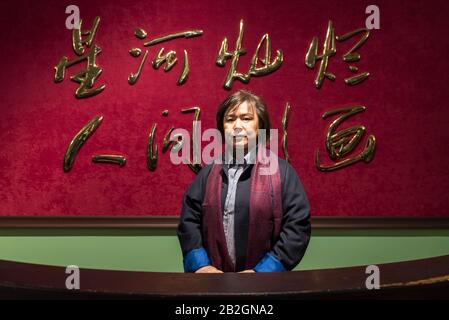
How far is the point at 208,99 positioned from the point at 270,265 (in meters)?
1.79

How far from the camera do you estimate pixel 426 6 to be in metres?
3.28

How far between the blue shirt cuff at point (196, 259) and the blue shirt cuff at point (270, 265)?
0.21 meters

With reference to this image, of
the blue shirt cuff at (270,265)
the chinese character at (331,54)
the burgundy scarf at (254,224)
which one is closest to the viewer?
the blue shirt cuff at (270,265)

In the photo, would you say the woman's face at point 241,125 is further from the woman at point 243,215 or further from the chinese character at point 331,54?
the chinese character at point 331,54

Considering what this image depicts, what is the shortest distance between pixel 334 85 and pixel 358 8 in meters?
0.57

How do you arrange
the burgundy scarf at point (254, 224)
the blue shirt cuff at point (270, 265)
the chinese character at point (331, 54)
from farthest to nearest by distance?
the chinese character at point (331, 54)
the burgundy scarf at point (254, 224)
the blue shirt cuff at point (270, 265)

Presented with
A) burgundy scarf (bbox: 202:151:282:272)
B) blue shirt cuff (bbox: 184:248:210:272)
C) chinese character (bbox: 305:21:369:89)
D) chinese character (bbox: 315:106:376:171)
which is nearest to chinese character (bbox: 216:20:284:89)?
chinese character (bbox: 305:21:369:89)

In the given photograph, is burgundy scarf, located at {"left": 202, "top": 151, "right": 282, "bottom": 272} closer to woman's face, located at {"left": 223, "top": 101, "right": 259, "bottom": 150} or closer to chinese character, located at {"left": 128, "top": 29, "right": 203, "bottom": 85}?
woman's face, located at {"left": 223, "top": 101, "right": 259, "bottom": 150}

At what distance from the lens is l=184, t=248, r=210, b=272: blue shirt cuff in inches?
71.6

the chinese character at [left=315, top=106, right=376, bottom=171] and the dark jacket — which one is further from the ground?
the chinese character at [left=315, top=106, right=376, bottom=171]

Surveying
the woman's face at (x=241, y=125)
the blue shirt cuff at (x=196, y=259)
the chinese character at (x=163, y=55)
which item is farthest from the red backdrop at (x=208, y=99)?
the blue shirt cuff at (x=196, y=259)

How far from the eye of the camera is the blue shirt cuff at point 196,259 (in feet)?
5.97

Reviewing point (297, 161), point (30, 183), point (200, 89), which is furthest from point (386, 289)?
point (30, 183)

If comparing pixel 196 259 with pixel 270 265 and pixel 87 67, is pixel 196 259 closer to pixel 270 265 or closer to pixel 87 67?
pixel 270 265
